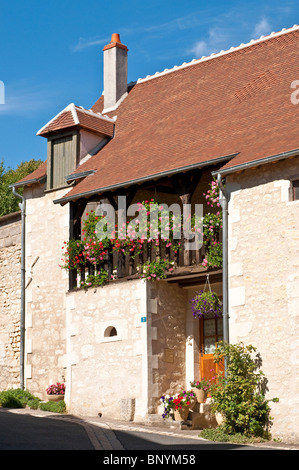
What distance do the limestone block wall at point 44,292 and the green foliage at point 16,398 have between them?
0.19m

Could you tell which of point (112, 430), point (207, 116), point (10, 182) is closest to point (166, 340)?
point (112, 430)

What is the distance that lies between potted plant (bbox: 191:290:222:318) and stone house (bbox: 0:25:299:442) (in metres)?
0.36

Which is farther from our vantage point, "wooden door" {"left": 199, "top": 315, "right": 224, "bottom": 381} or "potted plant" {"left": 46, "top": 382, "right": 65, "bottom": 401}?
"potted plant" {"left": 46, "top": 382, "right": 65, "bottom": 401}

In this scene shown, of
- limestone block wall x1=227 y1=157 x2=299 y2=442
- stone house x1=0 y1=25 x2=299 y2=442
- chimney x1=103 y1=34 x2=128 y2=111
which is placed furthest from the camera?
chimney x1=103 y1=34 x2=128 y2=111

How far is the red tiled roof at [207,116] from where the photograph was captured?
45.9 ft

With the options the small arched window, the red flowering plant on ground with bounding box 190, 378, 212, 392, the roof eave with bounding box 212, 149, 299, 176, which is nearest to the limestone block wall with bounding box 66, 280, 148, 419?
the small arched window

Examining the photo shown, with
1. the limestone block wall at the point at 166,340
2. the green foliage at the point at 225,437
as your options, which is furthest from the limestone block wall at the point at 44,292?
the green foliage at the point at 225,437

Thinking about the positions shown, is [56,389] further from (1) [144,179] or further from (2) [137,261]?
(1) [144,179]

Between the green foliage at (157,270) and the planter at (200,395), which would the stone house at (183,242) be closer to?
the green foliage at (157,270)

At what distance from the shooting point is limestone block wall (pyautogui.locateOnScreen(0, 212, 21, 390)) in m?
17.6

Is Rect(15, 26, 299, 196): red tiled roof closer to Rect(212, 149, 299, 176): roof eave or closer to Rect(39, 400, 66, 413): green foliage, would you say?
Rect(212, 149, 299, 176): roof eave

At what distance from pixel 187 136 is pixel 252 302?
4.22m
